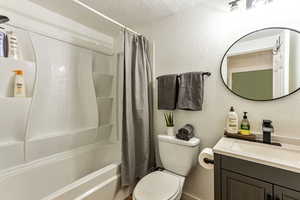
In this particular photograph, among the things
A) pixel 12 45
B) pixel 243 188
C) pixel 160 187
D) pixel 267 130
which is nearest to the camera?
pixel 243 188

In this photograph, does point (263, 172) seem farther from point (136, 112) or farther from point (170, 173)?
point (136, 112)

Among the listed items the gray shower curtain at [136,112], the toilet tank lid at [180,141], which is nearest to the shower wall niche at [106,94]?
the gray shower curtain at [136,112]

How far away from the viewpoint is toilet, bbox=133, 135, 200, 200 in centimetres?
117

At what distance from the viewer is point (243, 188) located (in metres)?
0.91

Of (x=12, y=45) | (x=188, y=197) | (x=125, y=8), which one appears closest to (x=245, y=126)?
(x=188, y=197)

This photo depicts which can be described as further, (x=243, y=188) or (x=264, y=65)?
(x=264, y=65)

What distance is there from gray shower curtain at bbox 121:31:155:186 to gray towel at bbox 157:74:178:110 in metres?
0.16

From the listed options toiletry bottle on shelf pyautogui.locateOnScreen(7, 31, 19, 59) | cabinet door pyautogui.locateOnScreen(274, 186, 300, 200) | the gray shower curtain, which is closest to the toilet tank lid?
the gray shower curtain

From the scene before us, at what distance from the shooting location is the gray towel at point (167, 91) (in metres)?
1.65

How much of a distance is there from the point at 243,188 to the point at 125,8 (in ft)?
6.53

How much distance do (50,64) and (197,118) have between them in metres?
1.80

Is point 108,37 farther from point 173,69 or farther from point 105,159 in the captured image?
point 105,159

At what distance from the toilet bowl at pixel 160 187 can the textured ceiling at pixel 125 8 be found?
1788mm

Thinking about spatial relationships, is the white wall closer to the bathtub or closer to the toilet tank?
the toilet tank
